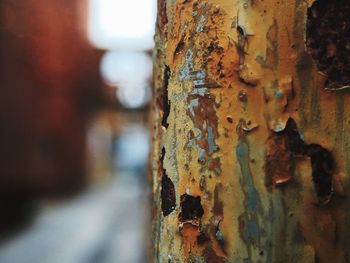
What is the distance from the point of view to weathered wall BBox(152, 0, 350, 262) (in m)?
0.44

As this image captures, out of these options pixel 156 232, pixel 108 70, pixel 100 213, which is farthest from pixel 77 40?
pixel 156 232

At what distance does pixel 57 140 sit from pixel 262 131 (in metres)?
6.95

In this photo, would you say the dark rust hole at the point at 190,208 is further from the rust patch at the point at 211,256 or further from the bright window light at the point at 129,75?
the bright window light at the point at 129,75

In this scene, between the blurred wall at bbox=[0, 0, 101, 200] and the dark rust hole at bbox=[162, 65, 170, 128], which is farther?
the blurred wall at bbox=[0, 0, 101, 200]

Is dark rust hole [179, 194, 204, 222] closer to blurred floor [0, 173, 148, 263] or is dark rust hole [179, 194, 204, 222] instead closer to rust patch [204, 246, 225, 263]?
rust patch [204, 246, 225, 263]

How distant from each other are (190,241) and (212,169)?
98mm

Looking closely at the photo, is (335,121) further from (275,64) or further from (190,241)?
(190,241)

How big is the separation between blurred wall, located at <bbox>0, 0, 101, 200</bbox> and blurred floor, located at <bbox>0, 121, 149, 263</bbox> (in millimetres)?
484

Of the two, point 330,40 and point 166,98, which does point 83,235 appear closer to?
point 166,98

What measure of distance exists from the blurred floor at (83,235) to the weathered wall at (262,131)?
8.24 ft

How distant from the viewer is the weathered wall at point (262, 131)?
1.44ft

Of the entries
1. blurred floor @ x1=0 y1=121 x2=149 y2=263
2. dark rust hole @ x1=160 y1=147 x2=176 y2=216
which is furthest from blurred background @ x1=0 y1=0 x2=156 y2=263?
dark rust hole @ x1=160 y1=147 x2=176 y2=216

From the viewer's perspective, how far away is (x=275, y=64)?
45 cm

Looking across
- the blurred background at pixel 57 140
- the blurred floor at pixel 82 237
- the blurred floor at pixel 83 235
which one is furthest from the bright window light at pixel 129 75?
the blurred floor at pixel 82 237
